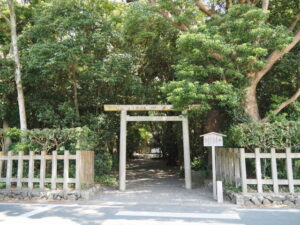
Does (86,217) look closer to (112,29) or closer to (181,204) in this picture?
(181,204)

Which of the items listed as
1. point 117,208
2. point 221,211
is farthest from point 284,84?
point 117,208

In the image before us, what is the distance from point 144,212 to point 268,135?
4227 mm

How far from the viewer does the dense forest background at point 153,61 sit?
7.70 meters

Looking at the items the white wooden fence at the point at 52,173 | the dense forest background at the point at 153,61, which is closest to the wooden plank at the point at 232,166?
the dense forest background at the point at 153,61

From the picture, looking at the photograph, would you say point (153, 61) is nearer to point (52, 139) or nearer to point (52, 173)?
point (52, 139)

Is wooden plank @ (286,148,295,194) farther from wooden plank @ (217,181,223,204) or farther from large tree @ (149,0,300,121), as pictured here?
large tree @ (149,0,300,121)

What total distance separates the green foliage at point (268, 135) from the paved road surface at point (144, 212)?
1.86m

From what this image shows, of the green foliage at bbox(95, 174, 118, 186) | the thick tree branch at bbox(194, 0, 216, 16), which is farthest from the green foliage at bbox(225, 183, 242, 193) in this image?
the thick tree branch at bbox(194, 0, 216, 16)

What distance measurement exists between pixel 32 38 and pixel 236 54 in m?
8.44

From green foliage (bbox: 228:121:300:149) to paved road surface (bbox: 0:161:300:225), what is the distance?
1.86 m

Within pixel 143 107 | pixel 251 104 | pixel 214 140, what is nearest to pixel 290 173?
pixel 214 140

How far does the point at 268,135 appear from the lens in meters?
7.20

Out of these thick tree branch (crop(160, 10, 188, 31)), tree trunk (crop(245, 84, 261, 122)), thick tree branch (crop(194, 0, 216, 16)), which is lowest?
tree trunk (crop(245, 84, 261, 122))

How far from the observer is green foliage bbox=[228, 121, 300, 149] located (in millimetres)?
7062
